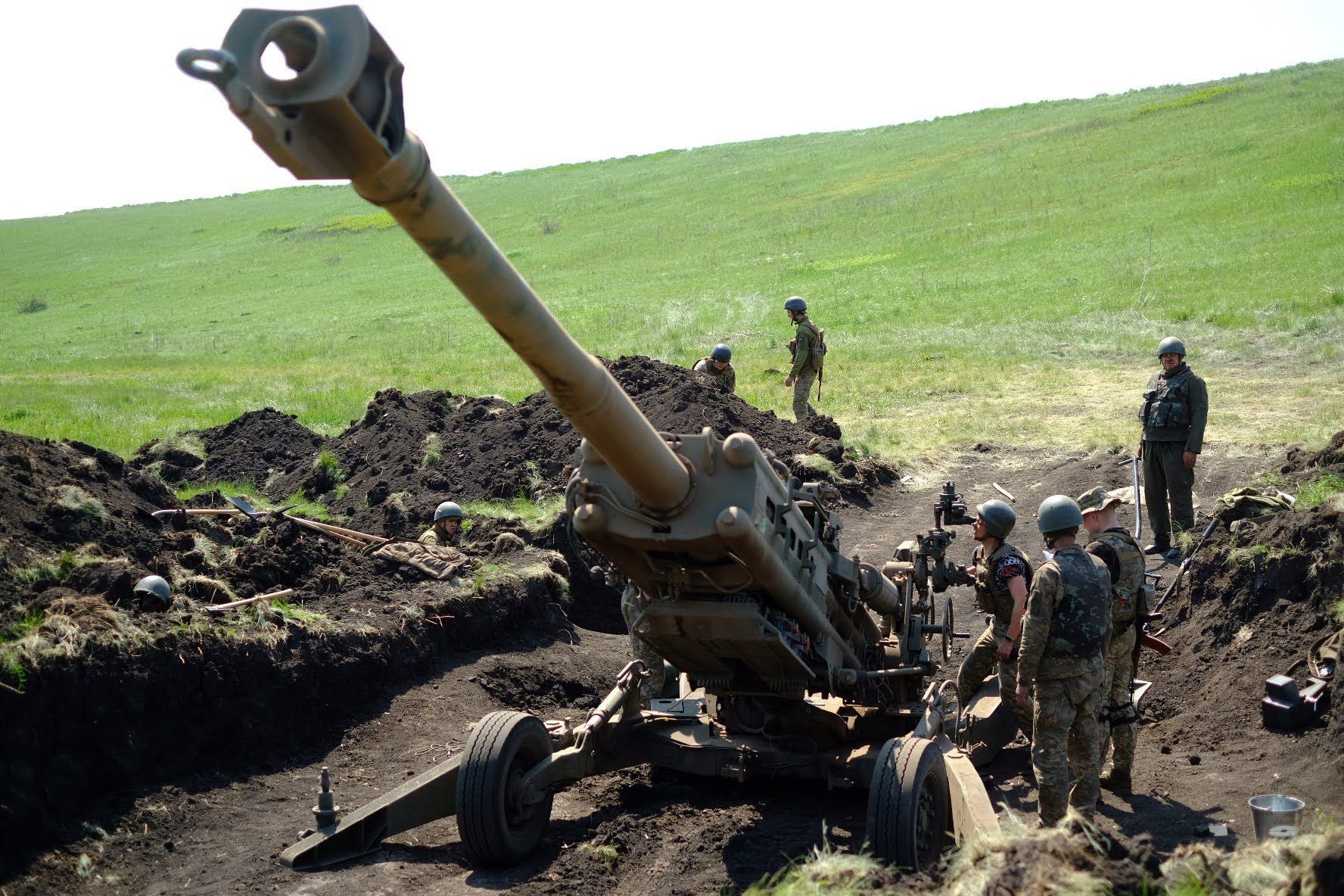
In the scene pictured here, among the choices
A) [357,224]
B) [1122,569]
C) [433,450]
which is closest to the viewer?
[1122,569]

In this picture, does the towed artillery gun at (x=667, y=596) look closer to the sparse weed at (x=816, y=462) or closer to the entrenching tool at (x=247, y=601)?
the entrenching tool at (x=247, y=601)

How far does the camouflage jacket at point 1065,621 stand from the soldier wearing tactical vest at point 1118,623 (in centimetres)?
82

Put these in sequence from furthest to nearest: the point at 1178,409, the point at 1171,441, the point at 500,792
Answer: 1. the point at 1171,441
2. the point at 1178,409
3. the point at 500,792

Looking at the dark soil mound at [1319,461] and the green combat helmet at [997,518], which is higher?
the green combat helmet at [997,518]

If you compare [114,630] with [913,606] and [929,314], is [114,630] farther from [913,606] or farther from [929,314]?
[929,314]

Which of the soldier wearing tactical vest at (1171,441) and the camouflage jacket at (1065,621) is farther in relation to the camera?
Result: the soldier wearing tactical vest at (1171,441)

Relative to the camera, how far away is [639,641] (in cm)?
775

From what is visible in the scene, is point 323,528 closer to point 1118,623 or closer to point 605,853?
point 605,853

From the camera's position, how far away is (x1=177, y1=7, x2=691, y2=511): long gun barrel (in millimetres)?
3834

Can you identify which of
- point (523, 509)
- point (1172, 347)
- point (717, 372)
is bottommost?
point (523, 509)

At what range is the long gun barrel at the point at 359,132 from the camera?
12.6 feet

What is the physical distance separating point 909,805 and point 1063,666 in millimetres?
1470

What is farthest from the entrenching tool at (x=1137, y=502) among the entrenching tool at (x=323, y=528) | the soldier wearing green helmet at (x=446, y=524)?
the entrenching tool at (x=323, y=528)

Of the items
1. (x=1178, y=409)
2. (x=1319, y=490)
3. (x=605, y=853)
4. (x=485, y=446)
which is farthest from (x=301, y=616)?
(x=1319, y=490)
